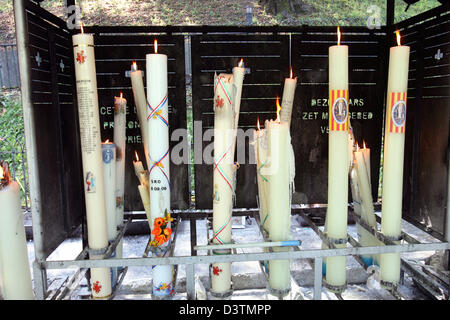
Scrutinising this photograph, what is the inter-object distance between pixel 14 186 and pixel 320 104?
1462mm

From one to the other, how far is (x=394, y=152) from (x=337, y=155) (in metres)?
0.19

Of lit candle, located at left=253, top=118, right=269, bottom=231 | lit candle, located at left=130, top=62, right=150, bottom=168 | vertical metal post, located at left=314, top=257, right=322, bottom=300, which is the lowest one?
vertical metal post, located at left=314, top=257, right=322, bottom=300

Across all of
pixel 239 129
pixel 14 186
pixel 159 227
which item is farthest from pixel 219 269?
pixel 239 129

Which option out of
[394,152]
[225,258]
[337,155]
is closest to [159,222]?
[225,258]

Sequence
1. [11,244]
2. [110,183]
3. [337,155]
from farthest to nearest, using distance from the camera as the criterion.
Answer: [110,183] < [337,155] < [11,244]

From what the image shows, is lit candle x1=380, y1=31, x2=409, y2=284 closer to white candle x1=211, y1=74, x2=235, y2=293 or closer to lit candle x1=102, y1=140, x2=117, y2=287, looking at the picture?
white candle x1=211, y1=74, x2=235, y2=293

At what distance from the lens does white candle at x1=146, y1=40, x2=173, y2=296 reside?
106cm

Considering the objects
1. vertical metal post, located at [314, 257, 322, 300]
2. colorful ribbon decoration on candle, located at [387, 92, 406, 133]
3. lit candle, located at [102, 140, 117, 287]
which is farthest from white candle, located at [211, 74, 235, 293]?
colorful ribbon decoration on candle, located at [387, 92, 406, 133]

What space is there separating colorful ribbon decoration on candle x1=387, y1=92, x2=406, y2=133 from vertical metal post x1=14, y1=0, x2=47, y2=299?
43.0 inches

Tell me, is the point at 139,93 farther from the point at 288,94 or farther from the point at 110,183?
the point at 288,94

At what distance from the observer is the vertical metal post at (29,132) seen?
1044 millimetres

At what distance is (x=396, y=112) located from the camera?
3.57 feet
